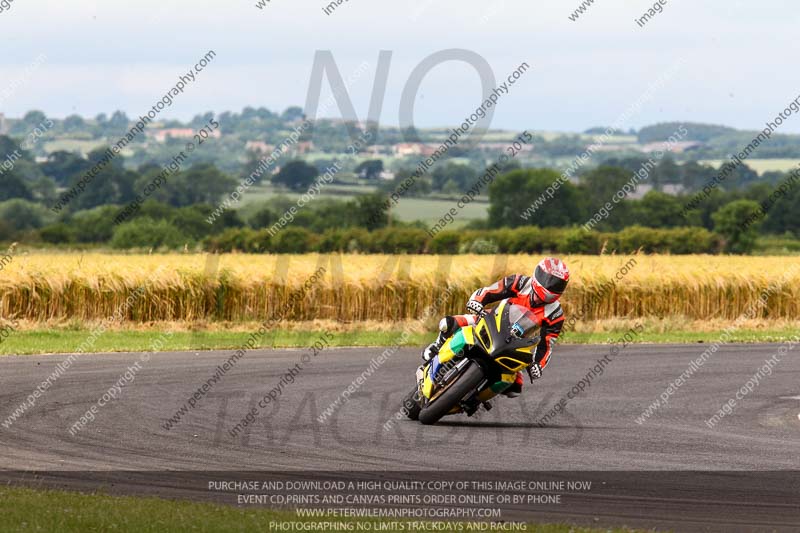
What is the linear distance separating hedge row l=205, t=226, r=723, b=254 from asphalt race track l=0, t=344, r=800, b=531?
4843 cm

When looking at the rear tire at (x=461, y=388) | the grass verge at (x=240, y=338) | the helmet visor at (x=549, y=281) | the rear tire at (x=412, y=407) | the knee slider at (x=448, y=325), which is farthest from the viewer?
the grass verge at (x=240, y=338)

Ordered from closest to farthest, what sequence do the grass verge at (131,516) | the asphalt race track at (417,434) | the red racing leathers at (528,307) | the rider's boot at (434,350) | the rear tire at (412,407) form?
the grass verge at (131,516) → the asphalt race track at (417,434) → the red racing leathers at (528,307) → the rider's boot at (434,350) → the rear tire at (412,407)

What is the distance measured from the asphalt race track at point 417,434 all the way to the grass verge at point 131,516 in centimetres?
74

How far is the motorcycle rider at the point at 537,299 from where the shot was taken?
14.1 metres

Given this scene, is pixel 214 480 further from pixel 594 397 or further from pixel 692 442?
pixel 594 397

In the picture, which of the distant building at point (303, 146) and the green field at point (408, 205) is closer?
the green field at point (408, 205)

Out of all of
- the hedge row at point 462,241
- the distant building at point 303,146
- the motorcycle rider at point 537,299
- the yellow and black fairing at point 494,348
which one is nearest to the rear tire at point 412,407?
the yellow and black fairing at point 494,348

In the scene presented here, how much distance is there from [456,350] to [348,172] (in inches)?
4880

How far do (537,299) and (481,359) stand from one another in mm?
961

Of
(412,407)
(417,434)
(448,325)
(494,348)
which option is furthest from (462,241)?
(417,434)

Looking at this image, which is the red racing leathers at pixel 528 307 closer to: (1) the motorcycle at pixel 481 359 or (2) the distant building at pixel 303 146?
(1) the motorcycle at pixel 481 359

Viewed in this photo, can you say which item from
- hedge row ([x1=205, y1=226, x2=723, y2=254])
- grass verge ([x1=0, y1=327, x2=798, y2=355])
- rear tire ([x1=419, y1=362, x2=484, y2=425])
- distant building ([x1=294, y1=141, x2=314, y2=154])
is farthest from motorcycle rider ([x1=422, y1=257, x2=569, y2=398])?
distant building ([x1=294, y1=141, x2=314, y2=154])

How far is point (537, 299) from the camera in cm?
1418

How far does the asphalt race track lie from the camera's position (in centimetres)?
1076
